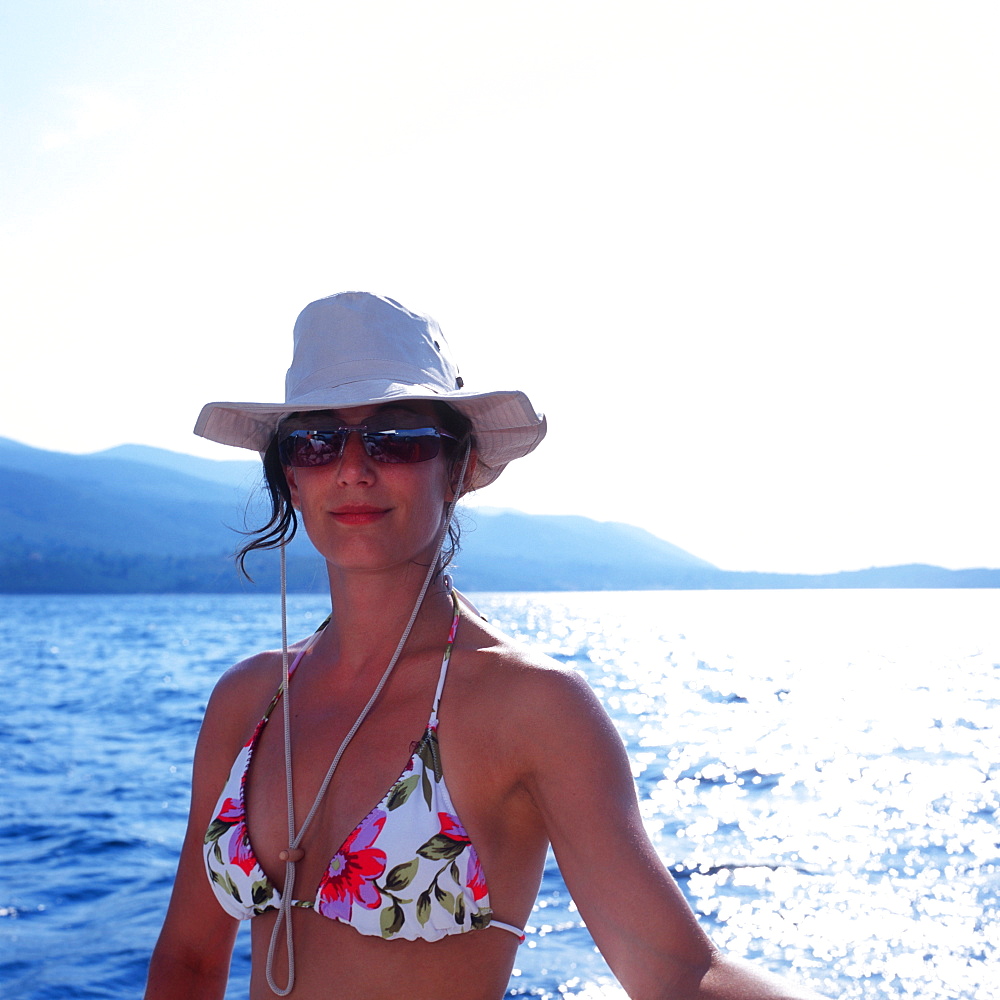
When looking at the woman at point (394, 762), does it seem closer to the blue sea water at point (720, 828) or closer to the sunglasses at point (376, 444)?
the sunglasses at point (376, 444)

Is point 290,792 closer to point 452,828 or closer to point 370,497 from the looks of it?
point 452,828

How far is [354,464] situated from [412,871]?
2.66ft

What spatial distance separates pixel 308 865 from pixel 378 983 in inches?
10.3

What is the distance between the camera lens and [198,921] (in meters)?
2.22

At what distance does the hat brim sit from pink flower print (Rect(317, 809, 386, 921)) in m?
0.82

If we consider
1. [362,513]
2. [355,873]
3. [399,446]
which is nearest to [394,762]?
[355,873]

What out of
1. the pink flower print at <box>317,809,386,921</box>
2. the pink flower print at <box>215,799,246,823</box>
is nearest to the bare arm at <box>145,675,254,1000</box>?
the pink flower print at <box>215,799,246,823</box>

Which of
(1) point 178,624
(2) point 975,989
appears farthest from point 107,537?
(2) point 975,989

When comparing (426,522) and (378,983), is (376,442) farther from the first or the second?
(378,983)

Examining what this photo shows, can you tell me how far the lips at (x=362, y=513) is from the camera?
6.70 feet

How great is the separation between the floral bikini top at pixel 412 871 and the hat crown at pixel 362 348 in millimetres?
652

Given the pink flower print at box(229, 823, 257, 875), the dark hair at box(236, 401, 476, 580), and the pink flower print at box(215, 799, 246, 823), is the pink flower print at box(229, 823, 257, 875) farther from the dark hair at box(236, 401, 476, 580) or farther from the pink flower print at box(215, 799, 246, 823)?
the dark hair at box(236, 401, 476, 580)

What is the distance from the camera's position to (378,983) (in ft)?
5.88

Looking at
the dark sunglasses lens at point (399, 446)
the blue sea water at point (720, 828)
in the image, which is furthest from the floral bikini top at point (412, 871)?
the blue sea water at point (720, 828)
